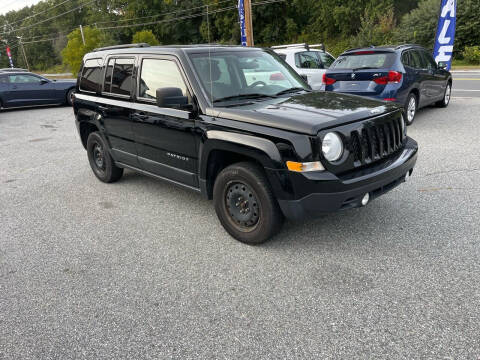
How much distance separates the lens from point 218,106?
3771 mm

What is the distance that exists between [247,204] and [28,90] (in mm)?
14969

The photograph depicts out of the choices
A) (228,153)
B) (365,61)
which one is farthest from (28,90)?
(228,153)

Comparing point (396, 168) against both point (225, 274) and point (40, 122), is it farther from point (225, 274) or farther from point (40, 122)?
point (40, 122)

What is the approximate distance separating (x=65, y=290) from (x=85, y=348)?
0.81 meters

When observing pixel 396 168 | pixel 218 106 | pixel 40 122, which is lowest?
pixel 40 122

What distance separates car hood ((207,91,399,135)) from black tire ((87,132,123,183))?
2.48 metres

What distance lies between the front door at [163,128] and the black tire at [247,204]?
1.50 ft

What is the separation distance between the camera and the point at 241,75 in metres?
4.23

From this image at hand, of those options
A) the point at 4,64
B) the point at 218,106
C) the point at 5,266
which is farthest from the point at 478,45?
the point at 4,64

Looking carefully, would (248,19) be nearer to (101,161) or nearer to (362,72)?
(362,72)

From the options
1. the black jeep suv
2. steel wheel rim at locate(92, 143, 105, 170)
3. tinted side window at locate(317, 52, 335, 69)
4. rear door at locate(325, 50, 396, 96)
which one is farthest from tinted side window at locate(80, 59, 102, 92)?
tinted side window at locate(317, 52, 335, 69)

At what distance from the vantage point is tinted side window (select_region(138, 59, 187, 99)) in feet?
13.3

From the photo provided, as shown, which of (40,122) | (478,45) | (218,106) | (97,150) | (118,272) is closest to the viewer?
(118,272)

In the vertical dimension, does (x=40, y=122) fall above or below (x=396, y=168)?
below
